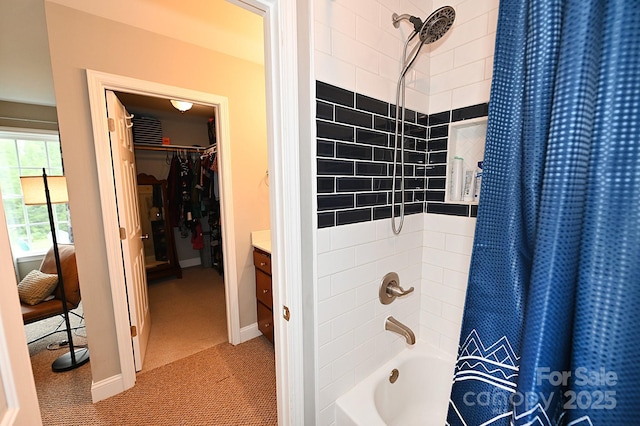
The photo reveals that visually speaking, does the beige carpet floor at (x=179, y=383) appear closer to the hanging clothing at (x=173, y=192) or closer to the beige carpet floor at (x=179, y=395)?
the beige carpet floor at (x=179, y=395)

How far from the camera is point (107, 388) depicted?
1.64 meters

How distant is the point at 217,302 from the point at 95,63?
2544 mm

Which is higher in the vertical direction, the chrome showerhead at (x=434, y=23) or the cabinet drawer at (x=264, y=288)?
the chrome showerhead at (x=434, y=23)

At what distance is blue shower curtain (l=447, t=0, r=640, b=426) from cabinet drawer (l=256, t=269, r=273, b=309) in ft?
5.44

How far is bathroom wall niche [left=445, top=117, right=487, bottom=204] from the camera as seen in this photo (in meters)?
1.23

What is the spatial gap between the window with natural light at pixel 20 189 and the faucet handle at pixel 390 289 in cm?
471

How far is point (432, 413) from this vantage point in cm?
134

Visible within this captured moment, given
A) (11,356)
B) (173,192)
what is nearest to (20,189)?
(173,192)

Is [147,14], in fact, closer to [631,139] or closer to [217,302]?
[631,139]

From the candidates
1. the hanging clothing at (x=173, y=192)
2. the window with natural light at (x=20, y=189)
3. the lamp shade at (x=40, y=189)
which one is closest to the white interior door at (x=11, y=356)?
the lamp shade at (x=40, y=189)

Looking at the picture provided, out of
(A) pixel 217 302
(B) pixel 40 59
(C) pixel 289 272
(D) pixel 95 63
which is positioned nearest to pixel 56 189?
(D) pixel 95 63

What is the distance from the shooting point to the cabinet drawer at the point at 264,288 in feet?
6.70

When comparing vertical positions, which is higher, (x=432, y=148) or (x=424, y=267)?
(x=432, y=148)

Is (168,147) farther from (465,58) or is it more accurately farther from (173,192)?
(465,58)
